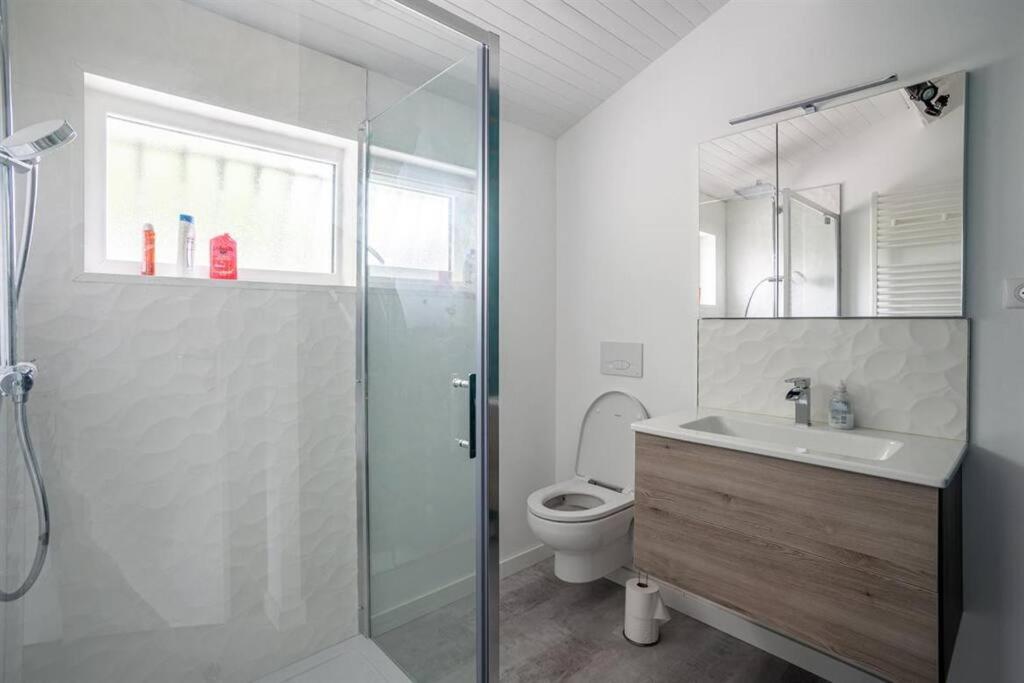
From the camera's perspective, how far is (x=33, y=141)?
108 centimetres

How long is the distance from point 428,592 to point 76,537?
0.89 metres

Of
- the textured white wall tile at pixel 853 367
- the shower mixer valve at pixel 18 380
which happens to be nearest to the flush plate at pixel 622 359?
the textured white wall tile at pixel 853 367

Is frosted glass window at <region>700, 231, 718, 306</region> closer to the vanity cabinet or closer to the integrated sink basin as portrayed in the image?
the integrated sink basin

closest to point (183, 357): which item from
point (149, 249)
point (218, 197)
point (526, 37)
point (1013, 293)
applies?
point (149, 249)

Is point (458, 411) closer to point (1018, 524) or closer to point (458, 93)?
point (458, 93)

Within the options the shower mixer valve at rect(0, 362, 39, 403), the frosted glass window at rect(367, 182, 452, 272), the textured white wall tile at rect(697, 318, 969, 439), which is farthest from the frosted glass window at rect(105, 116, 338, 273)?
the textured white wall tile at rect(697, 318, 969, 439)

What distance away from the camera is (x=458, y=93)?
1317 millimetres

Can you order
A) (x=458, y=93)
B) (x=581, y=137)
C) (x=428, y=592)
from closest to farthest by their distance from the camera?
(x=458, y=93) → (x=428, y=592) → (x=581, y=137)

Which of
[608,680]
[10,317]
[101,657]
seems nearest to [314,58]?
[10,317]

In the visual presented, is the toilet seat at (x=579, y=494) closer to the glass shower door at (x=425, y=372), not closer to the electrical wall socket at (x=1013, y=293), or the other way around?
the glass shower door at (x=425, y=372)

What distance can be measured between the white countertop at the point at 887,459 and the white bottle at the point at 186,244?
1.46 metres

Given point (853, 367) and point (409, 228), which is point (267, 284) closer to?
point (409, 228)

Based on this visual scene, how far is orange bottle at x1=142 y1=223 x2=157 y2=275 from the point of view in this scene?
128 centimetres

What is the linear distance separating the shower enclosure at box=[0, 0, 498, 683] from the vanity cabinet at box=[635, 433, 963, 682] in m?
0.67
